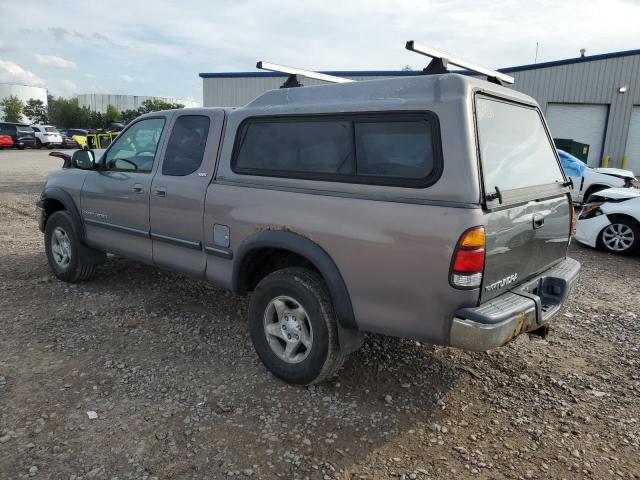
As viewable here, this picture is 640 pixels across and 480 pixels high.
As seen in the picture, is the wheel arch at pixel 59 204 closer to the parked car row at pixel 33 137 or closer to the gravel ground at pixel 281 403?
the gravel ground at pixel 281 403

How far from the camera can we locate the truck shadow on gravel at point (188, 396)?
2729 mm

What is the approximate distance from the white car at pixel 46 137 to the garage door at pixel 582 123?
29482 mm

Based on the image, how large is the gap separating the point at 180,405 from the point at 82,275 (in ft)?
9.24

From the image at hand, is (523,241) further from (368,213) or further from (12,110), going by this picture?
(12,110)

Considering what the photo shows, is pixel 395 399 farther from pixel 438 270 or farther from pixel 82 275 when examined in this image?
pixel 82 275

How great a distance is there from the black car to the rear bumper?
34.4 meters

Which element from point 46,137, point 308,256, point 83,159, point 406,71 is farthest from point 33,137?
point 308,256

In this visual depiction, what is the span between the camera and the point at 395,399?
3.33 meters

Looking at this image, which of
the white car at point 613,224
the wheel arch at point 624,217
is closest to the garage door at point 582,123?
the white car at point 613,224

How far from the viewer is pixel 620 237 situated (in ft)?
24.8

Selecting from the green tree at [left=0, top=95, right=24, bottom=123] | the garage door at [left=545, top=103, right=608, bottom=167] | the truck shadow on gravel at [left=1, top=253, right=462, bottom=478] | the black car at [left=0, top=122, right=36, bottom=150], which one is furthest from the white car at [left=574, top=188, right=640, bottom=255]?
the green tree at [left=0, top=95, right=24, bottom=123]

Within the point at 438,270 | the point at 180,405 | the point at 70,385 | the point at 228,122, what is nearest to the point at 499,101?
the point at 438,270

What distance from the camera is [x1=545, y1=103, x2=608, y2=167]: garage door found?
70.0 ft

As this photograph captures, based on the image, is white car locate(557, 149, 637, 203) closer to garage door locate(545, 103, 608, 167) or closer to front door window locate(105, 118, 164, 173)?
front door window locate(105, 118, 164, 173)
